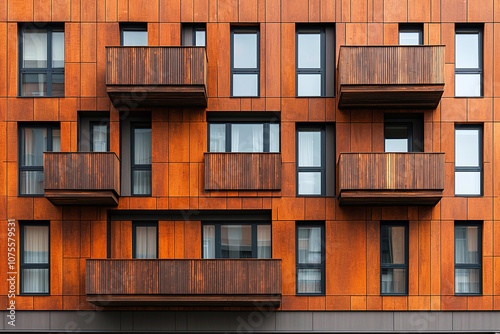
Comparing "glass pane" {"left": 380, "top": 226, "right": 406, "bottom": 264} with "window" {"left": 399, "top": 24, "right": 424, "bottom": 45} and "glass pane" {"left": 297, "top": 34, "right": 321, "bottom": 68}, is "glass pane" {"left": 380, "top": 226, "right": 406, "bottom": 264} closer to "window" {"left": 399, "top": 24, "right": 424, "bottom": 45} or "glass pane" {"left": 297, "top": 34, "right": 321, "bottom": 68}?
"glass pane" {"left": 297, "top": 34, "right": 321, "bottom": 68}

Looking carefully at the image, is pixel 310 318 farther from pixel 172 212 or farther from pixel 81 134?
pixel 81 134

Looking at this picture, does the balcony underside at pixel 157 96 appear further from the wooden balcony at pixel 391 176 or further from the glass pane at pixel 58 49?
the wooden balcony at pixel 391 176

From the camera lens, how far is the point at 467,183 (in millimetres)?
14477

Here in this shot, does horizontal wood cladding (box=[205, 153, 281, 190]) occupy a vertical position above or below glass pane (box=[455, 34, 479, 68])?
below

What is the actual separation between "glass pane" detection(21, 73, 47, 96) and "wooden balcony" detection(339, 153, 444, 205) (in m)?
9.46

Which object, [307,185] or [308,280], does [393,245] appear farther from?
[307,185]

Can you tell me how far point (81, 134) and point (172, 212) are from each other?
12.5 ft

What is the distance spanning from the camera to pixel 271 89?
1455cm

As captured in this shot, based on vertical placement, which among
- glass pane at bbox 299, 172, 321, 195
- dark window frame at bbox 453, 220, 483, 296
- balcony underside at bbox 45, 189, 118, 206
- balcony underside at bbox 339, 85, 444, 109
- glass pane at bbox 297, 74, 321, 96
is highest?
glass pane at bbox 297, 74, 321, 96

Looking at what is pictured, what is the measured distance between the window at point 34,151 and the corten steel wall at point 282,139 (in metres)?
0.28

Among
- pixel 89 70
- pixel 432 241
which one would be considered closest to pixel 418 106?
pixel 432 241

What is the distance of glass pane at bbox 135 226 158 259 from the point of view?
1463 centimetres

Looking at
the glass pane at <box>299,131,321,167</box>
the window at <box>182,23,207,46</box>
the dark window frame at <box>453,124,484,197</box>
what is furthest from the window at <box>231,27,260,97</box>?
the dark window frame at <box>453,124,484,197</box>

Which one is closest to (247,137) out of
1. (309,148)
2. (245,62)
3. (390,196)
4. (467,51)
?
(309,148)
